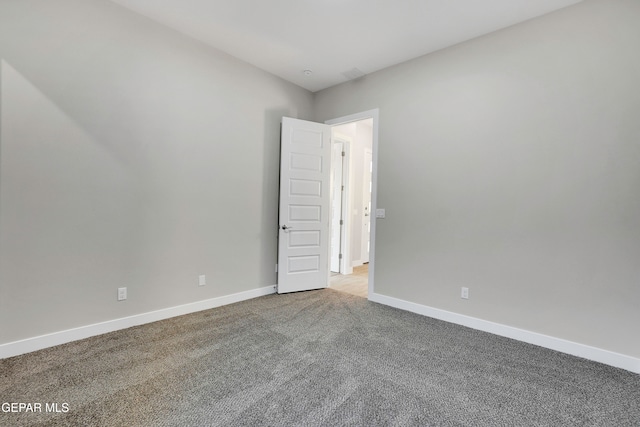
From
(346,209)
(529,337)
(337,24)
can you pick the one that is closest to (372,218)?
(346,209)

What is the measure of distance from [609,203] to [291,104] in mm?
3599

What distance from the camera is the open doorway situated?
16.8 feet

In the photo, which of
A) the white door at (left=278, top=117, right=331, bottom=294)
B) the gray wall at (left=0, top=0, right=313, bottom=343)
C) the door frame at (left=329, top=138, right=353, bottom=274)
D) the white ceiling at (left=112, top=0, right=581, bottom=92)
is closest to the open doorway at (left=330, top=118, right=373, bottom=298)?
the door frame at (left=329, top=138, right=353, bottom=274)

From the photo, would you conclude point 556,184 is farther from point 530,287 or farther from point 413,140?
point 413,140

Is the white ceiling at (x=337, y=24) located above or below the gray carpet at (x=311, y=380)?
above

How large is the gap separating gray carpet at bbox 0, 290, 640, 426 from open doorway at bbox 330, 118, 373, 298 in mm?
2207

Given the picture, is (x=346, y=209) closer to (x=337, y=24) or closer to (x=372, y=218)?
(x=372, y=218)

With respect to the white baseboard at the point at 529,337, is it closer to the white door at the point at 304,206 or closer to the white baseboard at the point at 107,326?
the white door at the point at 304,206

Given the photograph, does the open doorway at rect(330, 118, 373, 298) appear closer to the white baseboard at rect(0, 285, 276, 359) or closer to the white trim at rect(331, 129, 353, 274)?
the white trim at rect(331, 129, 353, 274)

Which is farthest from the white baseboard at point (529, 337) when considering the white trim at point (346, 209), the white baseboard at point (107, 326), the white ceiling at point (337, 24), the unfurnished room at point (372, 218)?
the white ceiling at point (337, 24)

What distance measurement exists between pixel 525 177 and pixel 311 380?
2.53 m

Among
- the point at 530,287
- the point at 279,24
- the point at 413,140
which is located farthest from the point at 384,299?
the point at 279,24

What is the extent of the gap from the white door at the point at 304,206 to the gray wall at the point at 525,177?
0.90 meters

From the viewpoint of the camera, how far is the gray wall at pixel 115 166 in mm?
2182
